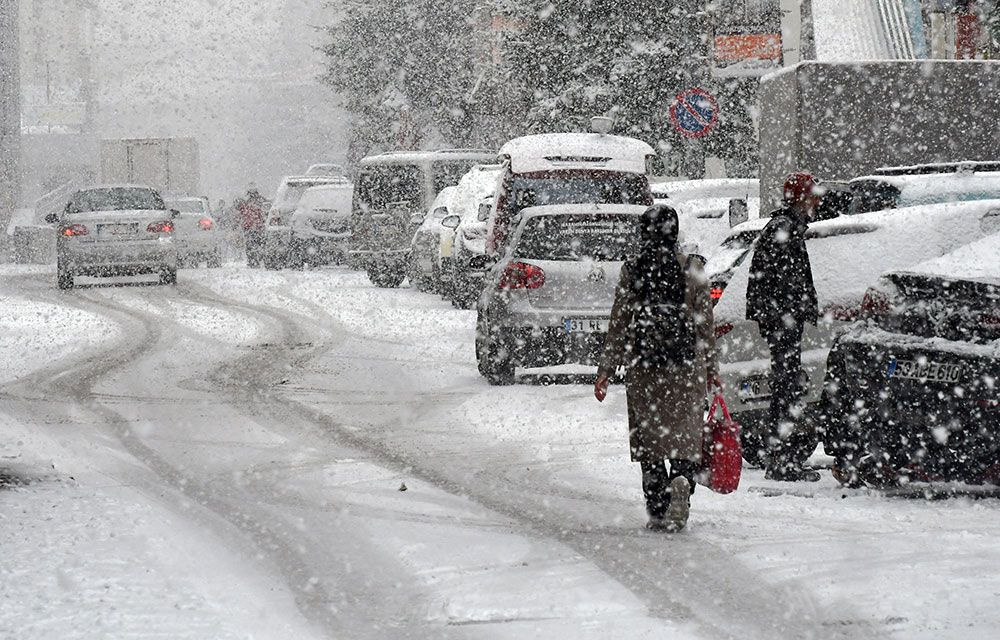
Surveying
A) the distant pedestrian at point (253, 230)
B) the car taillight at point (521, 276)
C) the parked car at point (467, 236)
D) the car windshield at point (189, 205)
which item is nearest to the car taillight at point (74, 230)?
the parked car at point (467, 236)

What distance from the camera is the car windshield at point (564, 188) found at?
17844mm

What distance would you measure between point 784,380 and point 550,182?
9.07 metres

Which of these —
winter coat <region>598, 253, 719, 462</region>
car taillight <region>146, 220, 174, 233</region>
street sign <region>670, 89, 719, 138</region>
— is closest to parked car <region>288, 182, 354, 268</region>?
car taillight <region>146, 220, 174, 233</region>

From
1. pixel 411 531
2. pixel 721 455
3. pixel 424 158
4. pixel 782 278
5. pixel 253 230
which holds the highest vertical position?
pixel 424 158

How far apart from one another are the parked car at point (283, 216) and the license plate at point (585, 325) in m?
21.9

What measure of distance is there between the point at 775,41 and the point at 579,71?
4.87 m

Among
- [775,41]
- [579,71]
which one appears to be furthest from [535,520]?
[579,71]

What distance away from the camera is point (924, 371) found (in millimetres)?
8547

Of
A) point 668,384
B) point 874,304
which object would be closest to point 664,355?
point 668,384

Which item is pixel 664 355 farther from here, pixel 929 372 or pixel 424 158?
pixel 424 158

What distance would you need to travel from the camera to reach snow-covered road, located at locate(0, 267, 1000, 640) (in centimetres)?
630

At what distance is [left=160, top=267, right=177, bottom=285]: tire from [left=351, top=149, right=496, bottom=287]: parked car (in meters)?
2.97

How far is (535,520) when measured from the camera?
837 cm

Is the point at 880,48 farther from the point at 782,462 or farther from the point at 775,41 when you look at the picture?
the point at 782,462
